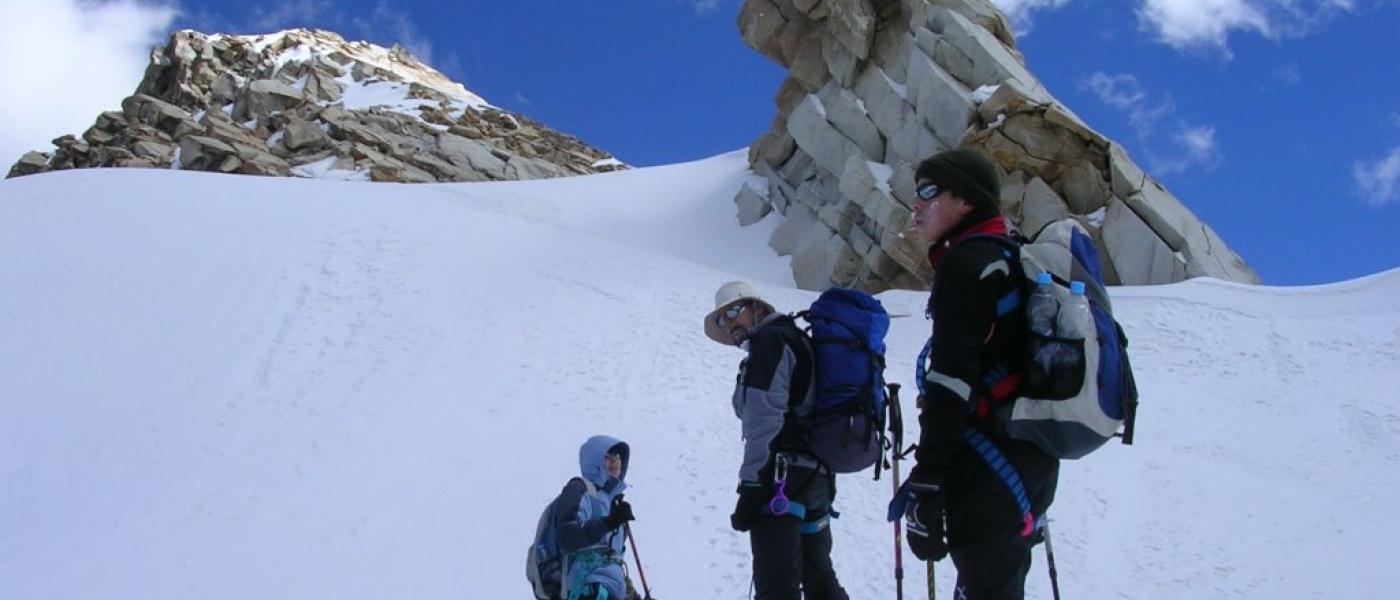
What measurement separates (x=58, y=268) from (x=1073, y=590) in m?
15.0

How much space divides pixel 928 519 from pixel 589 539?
2578mm

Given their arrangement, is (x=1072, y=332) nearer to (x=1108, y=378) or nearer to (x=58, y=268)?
(x=1108, y=378)

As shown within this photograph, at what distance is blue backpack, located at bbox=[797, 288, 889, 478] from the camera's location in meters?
4.82

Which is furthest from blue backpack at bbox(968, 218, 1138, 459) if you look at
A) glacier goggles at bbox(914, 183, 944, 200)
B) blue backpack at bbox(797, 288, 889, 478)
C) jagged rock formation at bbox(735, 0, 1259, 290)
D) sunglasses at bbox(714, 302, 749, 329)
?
jagged rock formation at bbox(735, 0, 1259, 290)

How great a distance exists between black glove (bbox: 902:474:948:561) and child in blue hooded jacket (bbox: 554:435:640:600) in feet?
7.70

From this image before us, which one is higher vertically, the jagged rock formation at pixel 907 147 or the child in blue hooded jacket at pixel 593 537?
the jagged rock formation at pixel 907 147

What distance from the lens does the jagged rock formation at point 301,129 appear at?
41.8 m

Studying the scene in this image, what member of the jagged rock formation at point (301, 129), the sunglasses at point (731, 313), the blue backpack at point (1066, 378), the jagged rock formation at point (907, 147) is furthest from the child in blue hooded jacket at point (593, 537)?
the jagged rock formation at point (301, 129)

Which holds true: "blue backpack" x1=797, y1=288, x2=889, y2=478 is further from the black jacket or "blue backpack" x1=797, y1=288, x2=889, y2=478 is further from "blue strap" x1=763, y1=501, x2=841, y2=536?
the black jacket

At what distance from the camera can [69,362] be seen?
11766 millimetres

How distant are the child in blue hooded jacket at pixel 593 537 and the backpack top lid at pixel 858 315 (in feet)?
5.18

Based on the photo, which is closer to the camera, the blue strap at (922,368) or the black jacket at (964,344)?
the black jacket at (964,344)

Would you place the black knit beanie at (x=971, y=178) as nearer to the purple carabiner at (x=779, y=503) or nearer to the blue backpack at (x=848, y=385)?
the blue backpack at (x=848, y=385)

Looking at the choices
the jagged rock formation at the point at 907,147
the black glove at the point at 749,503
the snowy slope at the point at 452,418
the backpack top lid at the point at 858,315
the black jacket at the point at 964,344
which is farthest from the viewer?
the jagged rock formation at the point at 907,147
